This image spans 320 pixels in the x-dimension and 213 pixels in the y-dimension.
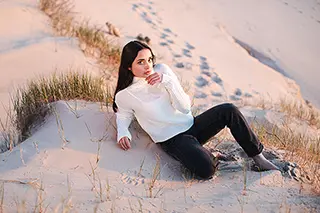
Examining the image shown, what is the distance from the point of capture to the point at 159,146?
11.3ft

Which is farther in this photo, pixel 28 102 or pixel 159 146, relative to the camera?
pixel 28 102

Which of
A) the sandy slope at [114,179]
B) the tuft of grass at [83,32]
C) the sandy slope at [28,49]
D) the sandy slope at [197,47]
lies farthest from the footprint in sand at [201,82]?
the sandy slope at [114,179]

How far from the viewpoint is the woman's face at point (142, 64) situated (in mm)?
3275

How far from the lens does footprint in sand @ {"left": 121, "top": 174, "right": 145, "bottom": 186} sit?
116 inches

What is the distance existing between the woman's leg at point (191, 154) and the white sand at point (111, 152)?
0.07 m

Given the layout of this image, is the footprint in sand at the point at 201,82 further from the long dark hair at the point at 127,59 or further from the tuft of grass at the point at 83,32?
the long dark hair at the point at 127,59

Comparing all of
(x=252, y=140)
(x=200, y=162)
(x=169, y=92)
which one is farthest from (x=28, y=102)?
(x=252, y=140)

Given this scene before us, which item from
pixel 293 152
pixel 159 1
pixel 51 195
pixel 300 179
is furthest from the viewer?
pixel 159 1

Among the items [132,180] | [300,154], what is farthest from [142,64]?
[300,154]

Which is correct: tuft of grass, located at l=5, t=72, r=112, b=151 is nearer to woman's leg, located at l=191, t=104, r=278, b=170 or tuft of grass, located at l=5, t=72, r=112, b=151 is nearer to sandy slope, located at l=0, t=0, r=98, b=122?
sandy slope, located at l=0, t=0, r=98, b=122

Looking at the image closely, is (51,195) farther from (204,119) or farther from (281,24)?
(281,24)

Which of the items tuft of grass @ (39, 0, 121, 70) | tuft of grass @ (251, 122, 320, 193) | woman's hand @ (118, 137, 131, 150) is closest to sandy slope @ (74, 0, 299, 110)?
tuft of grass @ (39, 0, 121, 70)

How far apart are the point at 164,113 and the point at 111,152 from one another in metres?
0.48

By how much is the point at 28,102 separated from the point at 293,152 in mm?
2181
